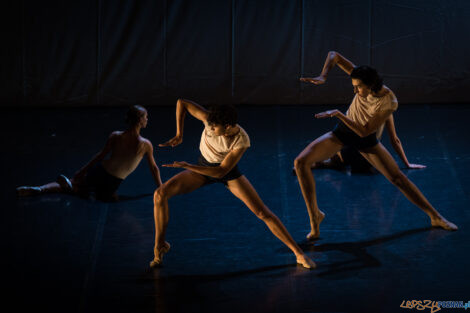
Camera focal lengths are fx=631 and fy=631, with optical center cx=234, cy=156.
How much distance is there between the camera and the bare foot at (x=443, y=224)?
496cm

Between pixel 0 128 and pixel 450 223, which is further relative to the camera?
pixel 0 128

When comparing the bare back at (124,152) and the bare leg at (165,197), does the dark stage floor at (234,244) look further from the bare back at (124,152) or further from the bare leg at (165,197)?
the bare back at (124,152)

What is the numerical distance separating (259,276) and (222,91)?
7.08 m

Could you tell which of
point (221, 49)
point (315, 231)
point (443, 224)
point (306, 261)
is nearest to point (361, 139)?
point (315, 231)

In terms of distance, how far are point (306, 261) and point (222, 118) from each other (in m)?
1.14

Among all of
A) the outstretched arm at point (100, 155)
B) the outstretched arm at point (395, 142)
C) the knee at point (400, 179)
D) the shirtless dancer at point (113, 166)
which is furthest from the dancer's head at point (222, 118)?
the outstretched arm at point (395, 142)

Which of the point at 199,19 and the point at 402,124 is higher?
the point at 199,19

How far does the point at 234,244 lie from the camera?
4684 millimetres

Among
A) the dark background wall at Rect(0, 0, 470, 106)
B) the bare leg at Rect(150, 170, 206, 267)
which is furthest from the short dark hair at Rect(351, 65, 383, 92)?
the dark background wall at Rect(0, 0, 470, 106)

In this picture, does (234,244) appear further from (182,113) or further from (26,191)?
(26,191)

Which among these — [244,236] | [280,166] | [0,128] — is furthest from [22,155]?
[244,236]

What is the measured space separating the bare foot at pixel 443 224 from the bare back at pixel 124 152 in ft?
8.31

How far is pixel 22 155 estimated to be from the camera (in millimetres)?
7258

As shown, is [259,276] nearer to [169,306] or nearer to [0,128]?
[169,306]
